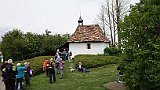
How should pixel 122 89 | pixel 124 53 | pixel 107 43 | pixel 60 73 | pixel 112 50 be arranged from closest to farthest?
pixel 124 53 → pixel 122 89 → pixel 60 73 → pixel 112 50 → pixel 107 43

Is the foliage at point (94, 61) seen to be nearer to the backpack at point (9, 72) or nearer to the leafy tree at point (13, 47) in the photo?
the leafy tree at point (13, 47)

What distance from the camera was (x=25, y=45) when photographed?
50.8 m

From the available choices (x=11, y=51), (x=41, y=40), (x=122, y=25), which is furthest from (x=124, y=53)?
(x=41, y=40)

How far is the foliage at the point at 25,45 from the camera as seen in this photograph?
5044cm

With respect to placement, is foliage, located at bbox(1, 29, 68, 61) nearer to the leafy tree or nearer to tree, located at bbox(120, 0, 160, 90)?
the leafy tree

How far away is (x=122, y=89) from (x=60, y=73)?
870 cm

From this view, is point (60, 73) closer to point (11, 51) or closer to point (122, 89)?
point (122, 89)

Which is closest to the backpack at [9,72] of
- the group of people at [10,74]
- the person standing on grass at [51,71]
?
the group of people at [10,74]

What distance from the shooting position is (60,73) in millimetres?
29422

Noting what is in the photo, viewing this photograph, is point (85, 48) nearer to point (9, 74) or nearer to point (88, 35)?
point (88, 35)

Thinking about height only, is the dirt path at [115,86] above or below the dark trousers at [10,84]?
below

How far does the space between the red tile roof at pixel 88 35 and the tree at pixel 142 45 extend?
3301 cm

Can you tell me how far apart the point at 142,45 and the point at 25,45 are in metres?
34.3

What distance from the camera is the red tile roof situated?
173 feet
